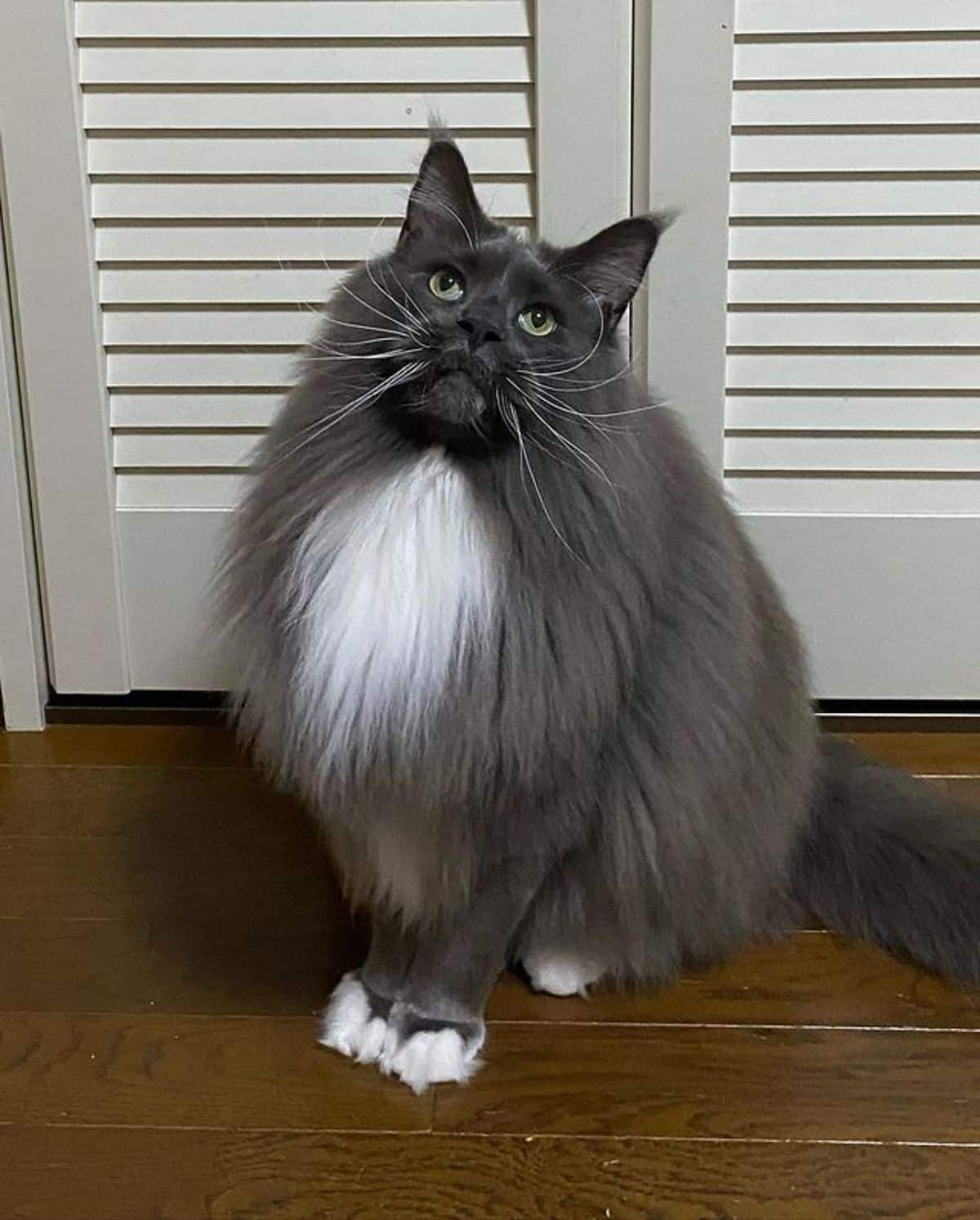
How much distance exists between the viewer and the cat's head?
1111 mm

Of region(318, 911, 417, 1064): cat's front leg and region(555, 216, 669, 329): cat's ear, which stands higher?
region(555, 216, 669, 329): cat's ear

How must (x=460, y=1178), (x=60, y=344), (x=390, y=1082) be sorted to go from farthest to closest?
(x=60, y=344) → (x=390, y=1082) → (x=460, y=1178)

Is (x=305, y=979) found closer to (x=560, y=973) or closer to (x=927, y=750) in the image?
(x=560, y=973)

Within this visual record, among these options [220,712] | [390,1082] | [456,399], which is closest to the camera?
[456,399]

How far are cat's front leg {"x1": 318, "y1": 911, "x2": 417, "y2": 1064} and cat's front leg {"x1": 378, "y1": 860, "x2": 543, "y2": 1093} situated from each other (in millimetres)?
13

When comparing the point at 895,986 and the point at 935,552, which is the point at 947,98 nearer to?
the point at 935,552

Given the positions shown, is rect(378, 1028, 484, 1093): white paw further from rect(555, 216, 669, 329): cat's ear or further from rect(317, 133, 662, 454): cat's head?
rect(555, 216, 669, 329): cat's ear

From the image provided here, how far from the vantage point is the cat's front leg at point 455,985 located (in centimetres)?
129

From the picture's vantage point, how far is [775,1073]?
1326mm

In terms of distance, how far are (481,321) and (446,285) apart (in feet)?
0.23

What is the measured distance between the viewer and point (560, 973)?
1405 millimetres

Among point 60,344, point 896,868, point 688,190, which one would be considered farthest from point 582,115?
point 896,868

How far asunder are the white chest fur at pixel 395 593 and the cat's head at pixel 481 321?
53mm

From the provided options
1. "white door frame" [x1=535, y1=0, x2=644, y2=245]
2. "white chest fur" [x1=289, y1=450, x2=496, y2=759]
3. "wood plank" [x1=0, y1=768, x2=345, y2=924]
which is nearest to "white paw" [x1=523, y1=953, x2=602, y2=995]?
"wood plank" [x1=0, y1=768, x2=345, y2=924]
